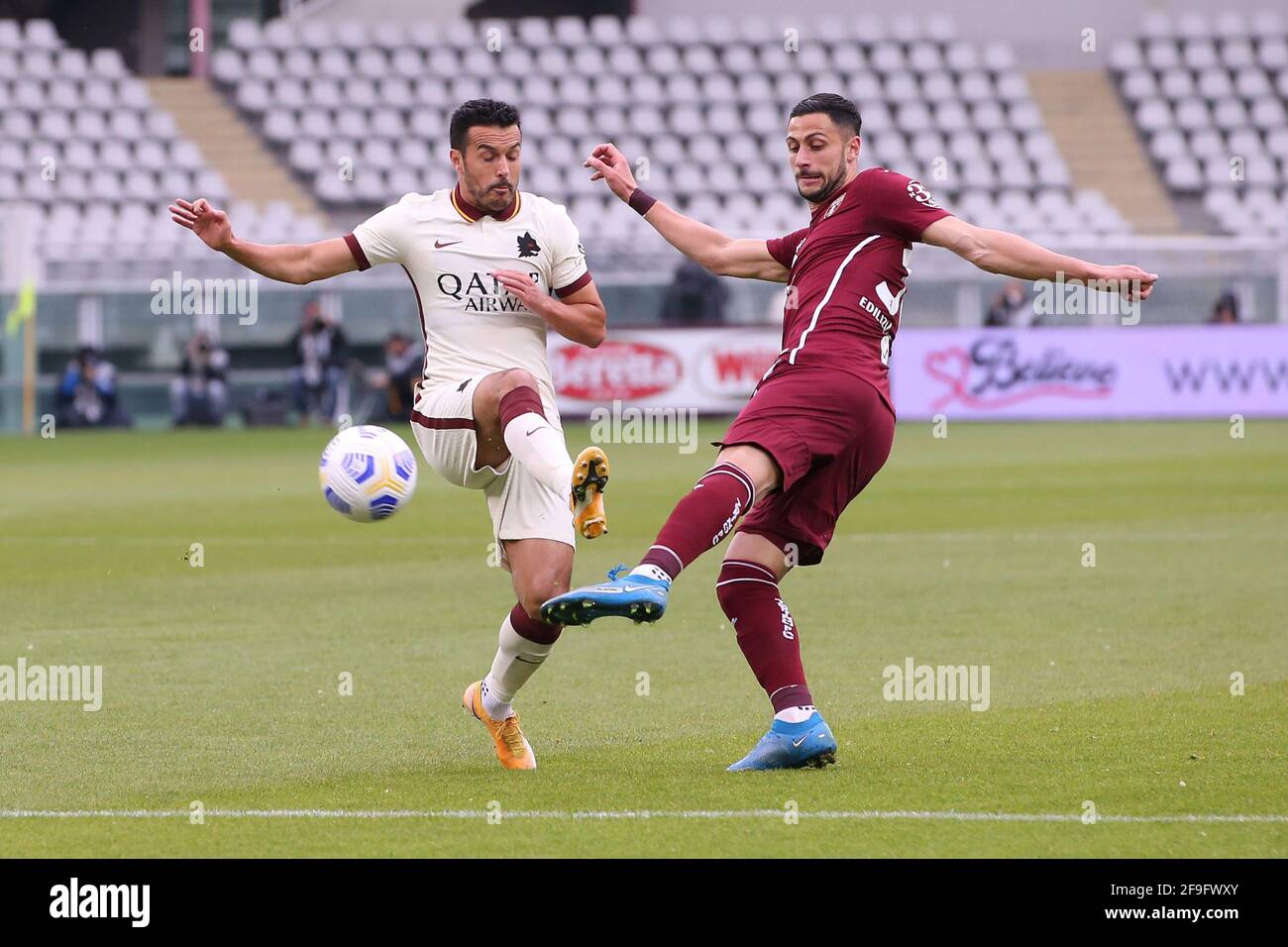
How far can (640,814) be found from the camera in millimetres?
5336

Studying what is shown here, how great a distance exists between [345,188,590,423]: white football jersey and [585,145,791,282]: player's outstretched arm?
0.27m

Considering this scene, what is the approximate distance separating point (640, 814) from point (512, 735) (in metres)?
1.14

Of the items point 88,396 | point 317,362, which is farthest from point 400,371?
Result: point 88,396

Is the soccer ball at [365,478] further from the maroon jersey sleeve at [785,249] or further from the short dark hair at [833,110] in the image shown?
the short dark hair at [833,110]

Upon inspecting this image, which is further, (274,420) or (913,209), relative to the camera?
(274,420)

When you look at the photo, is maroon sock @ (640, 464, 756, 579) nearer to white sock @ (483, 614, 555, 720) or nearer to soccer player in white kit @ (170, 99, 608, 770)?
soccer player in white kit @ (170, 99, 608, 770)

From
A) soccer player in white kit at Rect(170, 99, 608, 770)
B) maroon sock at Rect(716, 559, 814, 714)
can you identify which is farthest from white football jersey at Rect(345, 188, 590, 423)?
maroon sock at Rect(716, 559, 814, 714)

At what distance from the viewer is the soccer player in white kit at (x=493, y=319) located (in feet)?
20.8

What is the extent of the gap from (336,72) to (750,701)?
93.2ft

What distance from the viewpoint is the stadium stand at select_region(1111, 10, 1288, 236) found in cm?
3400

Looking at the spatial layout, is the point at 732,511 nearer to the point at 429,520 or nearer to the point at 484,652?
the point at 484,652
